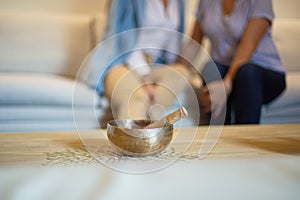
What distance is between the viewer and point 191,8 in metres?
1.84

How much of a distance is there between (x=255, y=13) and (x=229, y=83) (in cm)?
36

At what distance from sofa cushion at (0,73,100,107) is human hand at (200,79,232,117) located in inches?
18.4

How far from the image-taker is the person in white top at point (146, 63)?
4.10ft

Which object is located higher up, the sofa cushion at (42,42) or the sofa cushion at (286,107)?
the sofa cushion at (42,42)

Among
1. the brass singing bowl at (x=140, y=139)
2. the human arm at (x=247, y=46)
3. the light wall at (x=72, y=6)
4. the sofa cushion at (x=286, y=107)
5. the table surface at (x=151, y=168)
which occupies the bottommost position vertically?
the table surface at (x=151, y=168)

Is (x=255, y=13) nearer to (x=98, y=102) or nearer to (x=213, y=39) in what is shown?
(x=213, y=39)

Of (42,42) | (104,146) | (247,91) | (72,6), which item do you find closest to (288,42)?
(247,91)

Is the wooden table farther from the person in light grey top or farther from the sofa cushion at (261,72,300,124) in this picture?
the sofa cushion at (261,72,300,124)

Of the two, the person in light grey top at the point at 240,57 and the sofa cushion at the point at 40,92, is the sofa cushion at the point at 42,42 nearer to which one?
the sofa cushion at the point at 40,92

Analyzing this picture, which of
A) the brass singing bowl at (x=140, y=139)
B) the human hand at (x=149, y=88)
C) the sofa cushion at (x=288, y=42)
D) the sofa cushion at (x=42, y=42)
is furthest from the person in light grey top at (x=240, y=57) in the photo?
the brass singing bowl at (x=140, y=139)

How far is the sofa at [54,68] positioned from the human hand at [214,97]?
1.04 feet

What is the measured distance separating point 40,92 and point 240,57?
913mm

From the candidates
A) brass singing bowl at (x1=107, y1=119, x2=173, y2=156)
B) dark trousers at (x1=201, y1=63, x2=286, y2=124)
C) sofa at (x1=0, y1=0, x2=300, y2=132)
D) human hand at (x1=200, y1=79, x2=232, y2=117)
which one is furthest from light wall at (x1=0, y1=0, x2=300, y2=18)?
brass singing bowl at (x1=107, y1=119, x2=173, y2=156)

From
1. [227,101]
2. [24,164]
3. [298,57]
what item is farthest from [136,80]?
[298,57]
